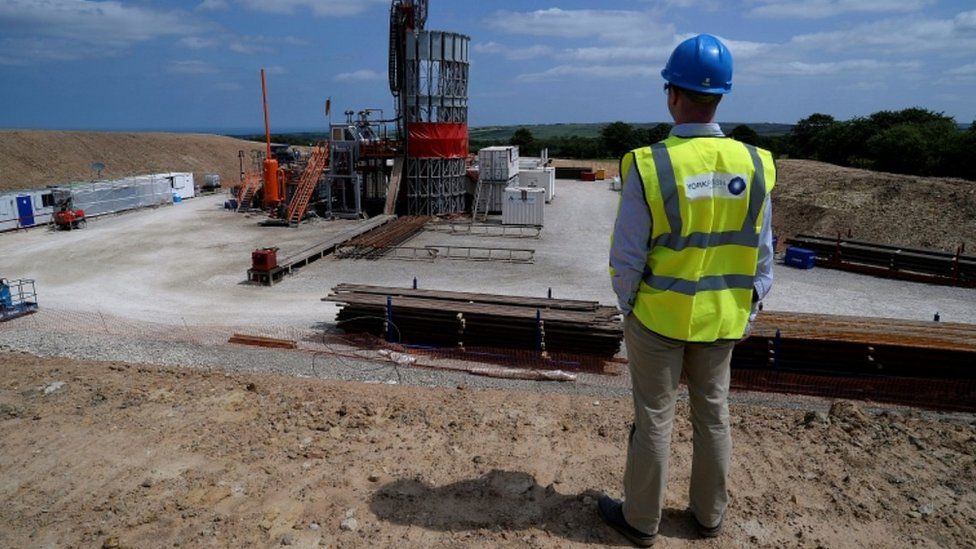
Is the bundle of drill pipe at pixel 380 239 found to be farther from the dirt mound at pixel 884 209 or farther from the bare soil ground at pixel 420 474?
the dirt mound at pixel 884 209

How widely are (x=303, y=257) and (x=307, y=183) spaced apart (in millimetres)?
9698

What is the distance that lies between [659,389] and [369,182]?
28377 mm

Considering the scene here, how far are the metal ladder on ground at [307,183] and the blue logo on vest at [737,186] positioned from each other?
23894mm

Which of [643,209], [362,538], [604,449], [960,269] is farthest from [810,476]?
[960,269]

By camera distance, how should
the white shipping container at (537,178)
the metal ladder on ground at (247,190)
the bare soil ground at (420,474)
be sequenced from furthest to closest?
the white shipping container at (537,178)
the metal ladder on ground at (247,190)
the bare soil ground at (420,474)

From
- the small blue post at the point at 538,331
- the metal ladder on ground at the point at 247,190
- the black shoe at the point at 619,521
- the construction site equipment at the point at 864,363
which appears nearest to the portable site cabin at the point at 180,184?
the metal ladder on ground at the point at 247,190

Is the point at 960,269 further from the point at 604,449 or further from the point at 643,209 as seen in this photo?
the point at 643,209

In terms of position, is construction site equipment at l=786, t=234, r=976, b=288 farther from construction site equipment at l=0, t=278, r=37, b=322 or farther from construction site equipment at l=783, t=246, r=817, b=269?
construction site equipment at l=0, t=278, r=37, b=322

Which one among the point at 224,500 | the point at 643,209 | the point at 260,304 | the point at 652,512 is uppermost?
the point at 643,209

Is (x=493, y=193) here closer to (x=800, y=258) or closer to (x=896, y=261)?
(x=800, y=258)

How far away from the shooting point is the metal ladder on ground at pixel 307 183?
2580 cm

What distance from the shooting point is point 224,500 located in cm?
465

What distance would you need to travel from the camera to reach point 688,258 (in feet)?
11.1

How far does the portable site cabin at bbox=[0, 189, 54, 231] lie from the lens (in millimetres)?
22469
